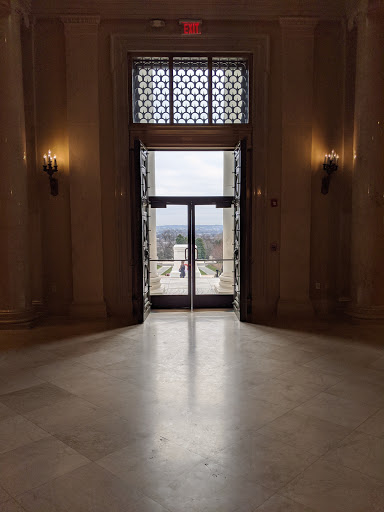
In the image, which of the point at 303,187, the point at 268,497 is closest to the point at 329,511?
the point at 268,497

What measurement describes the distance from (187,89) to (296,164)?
223 cm

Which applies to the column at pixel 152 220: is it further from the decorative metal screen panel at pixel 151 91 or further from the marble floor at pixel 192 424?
the marble floor at pixel 192 424

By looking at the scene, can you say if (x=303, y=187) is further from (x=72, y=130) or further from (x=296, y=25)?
(x=72, y=130)

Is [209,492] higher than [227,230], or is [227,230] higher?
[227,230]

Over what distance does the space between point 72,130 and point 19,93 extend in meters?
0.93

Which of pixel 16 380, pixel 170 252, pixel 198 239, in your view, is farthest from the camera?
pixel 170 252

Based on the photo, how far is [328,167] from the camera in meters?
6.99

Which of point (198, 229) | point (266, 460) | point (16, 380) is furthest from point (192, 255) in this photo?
point (266, 460)

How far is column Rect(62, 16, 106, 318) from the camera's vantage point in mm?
6930

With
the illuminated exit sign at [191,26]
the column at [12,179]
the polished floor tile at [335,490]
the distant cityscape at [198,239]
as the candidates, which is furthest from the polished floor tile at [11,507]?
the illuminated exit sign at [191,26]

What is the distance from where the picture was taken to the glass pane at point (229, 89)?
7.32 m

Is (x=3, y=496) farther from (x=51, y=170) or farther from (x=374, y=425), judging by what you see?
(x=51, y=170)

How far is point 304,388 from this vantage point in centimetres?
417

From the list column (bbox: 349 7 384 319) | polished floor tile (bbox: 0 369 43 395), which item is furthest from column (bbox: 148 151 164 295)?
polished floor tile (bbox: 0 369 43 395)
